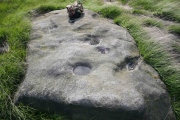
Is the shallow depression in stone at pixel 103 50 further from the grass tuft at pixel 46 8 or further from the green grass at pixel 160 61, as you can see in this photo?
the grass tuft at pixel 46 8

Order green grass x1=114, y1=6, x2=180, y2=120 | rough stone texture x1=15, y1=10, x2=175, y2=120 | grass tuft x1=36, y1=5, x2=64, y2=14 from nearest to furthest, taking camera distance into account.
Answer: rough stone texture x1=15, y1=10, x2=175, y2=120 < green grass x1=114, y1=6, x2=180, y2=120 < grass tuft x1=36, y1=5, x2=64, y2=14

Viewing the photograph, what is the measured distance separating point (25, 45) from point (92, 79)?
2036mm

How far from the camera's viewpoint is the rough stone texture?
141 inches

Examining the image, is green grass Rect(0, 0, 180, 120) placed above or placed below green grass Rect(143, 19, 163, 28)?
below

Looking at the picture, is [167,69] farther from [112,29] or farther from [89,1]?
[89,1]

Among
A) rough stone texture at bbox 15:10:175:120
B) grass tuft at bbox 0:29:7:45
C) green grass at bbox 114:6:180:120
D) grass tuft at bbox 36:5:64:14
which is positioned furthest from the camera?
grass tuft at bbox 36:5:64:14

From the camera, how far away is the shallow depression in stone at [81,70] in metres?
4.12

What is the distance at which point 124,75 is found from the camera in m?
4.07

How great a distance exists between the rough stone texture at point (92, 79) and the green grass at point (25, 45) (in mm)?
157

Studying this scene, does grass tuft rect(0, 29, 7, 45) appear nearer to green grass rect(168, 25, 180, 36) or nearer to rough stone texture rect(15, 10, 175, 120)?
rough stone texture rect(15, 10, 175, 120)

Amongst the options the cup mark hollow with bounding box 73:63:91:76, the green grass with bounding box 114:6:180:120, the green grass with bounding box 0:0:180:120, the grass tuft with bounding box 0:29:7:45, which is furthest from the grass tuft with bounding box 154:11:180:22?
the grass tuft with bounding box 0:29:7:45

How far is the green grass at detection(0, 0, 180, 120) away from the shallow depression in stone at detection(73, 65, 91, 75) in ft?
2.66

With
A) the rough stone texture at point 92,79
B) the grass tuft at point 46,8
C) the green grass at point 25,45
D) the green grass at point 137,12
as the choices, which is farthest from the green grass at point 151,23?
the grass tuft at point 46,8

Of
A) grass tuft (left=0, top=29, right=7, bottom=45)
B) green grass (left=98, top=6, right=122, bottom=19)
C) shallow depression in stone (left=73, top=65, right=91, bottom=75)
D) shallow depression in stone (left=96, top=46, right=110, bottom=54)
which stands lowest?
grass tuft (left=0, top=29, right=7, bottom=45)
